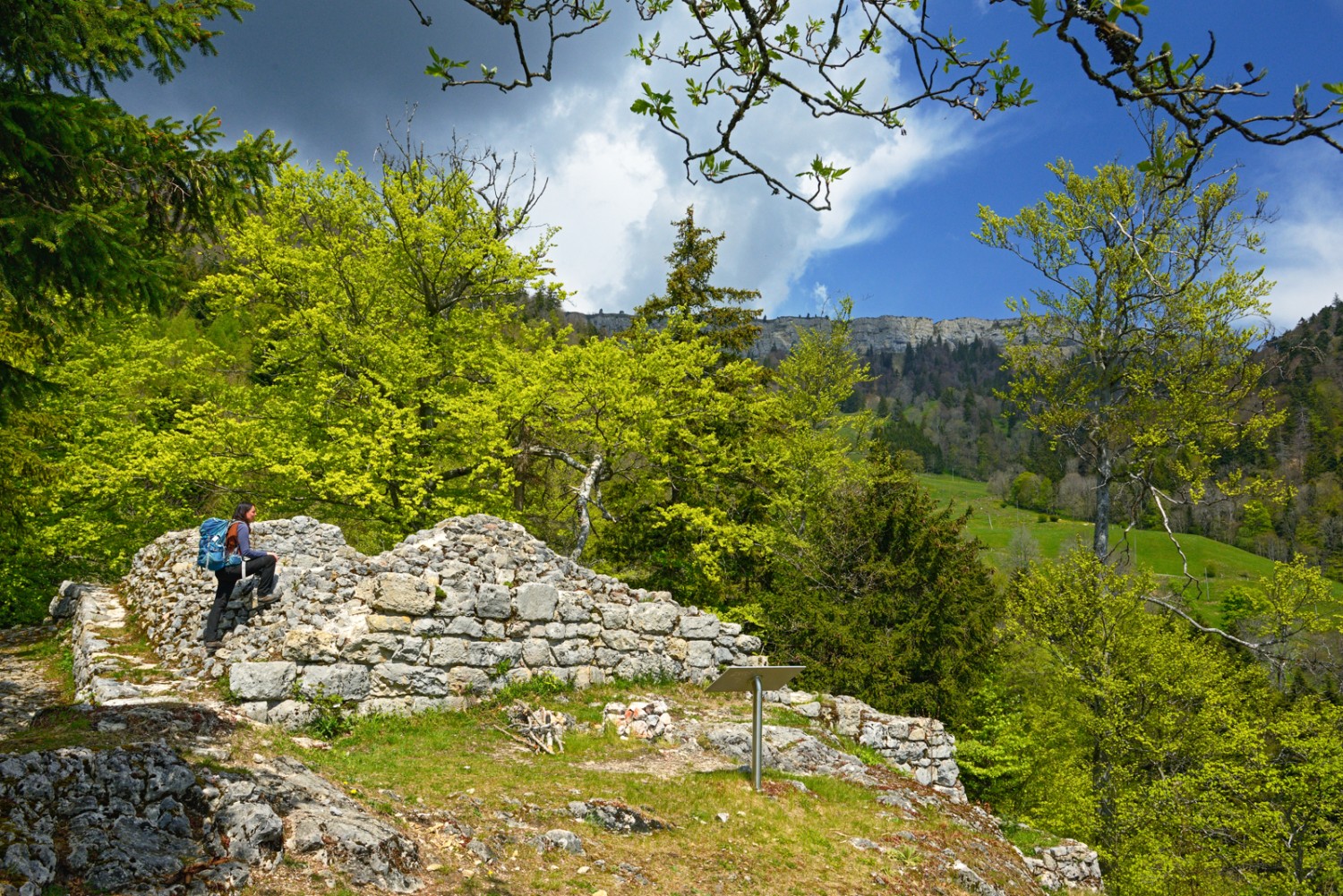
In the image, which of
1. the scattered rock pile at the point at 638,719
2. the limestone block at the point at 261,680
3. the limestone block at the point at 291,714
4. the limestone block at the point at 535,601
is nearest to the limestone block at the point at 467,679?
the limestone block at the point at 535,601

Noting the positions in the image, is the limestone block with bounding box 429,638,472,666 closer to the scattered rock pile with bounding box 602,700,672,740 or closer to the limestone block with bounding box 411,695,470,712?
the limestone block with bounding box 411,695,470,712

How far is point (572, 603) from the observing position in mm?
12234

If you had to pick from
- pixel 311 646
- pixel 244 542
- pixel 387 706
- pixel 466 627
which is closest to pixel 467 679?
pixel 466 627

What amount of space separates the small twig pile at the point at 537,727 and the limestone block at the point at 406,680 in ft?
3.63

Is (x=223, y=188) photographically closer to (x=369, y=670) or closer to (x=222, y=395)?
(x=369, y=670)

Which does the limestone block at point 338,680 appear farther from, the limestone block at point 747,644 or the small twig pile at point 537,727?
the limestone block at point 747,644

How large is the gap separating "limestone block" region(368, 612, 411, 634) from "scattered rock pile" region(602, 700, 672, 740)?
3223 mm

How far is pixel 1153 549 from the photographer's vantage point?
268 feet

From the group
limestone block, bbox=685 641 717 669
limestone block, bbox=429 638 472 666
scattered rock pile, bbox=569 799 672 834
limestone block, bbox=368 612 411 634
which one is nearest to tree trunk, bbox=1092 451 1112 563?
limestone block, bbox=685 641 717 669

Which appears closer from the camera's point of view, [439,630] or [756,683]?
[756,683]

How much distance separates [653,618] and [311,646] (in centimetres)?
574

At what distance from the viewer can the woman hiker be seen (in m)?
9.72

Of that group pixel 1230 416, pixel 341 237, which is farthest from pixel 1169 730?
pixel 341 237

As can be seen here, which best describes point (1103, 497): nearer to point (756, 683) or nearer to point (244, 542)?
point (756, 683)
